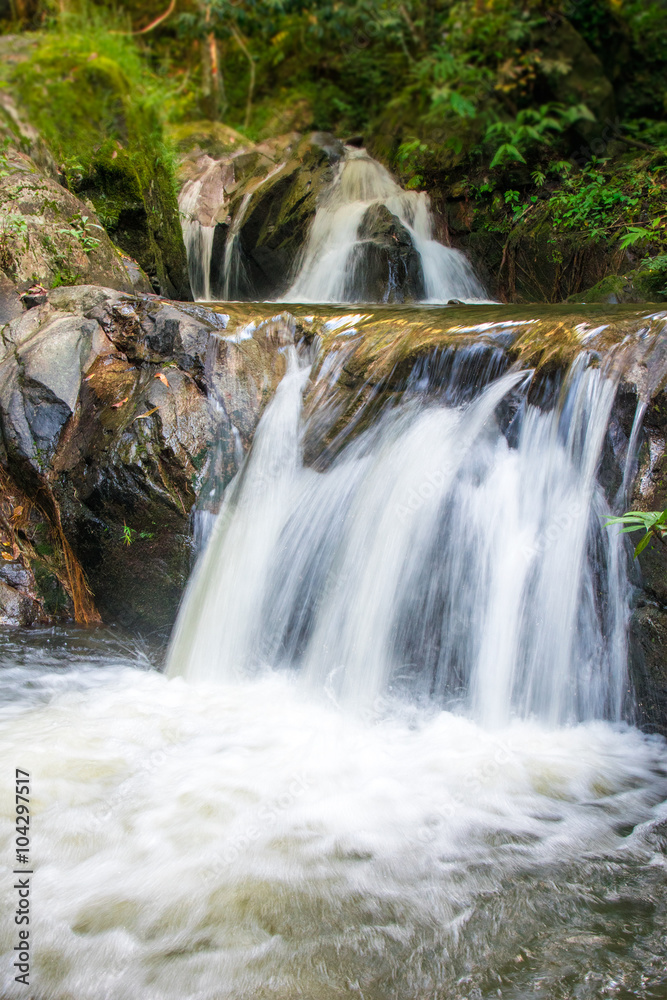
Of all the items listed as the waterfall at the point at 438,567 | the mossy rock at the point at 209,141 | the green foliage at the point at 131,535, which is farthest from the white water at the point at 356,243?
the green foliage at the point at 131,535

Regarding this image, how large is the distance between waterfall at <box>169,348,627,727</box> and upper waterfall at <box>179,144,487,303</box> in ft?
14.2

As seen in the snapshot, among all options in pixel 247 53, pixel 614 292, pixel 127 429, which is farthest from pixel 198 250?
pixel 614 292

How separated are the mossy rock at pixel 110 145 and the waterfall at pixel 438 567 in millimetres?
3824

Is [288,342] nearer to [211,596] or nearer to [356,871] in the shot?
[211,596]

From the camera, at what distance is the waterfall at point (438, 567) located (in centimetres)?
354

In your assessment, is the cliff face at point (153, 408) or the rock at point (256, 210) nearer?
the cliff face at point (153, 408)

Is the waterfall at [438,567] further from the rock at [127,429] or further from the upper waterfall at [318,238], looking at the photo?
the upper waterfall at [318,238]

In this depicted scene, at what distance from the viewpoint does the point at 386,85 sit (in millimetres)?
5082

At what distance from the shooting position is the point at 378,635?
392 cm

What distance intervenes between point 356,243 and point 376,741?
7118 mm

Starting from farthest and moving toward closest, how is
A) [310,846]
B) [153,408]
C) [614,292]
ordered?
[614,292] < [153,408] < [310,846]

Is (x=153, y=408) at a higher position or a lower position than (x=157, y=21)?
lower

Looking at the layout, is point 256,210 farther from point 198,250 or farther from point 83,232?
point 83,232

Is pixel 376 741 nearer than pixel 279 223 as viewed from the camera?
Yes
